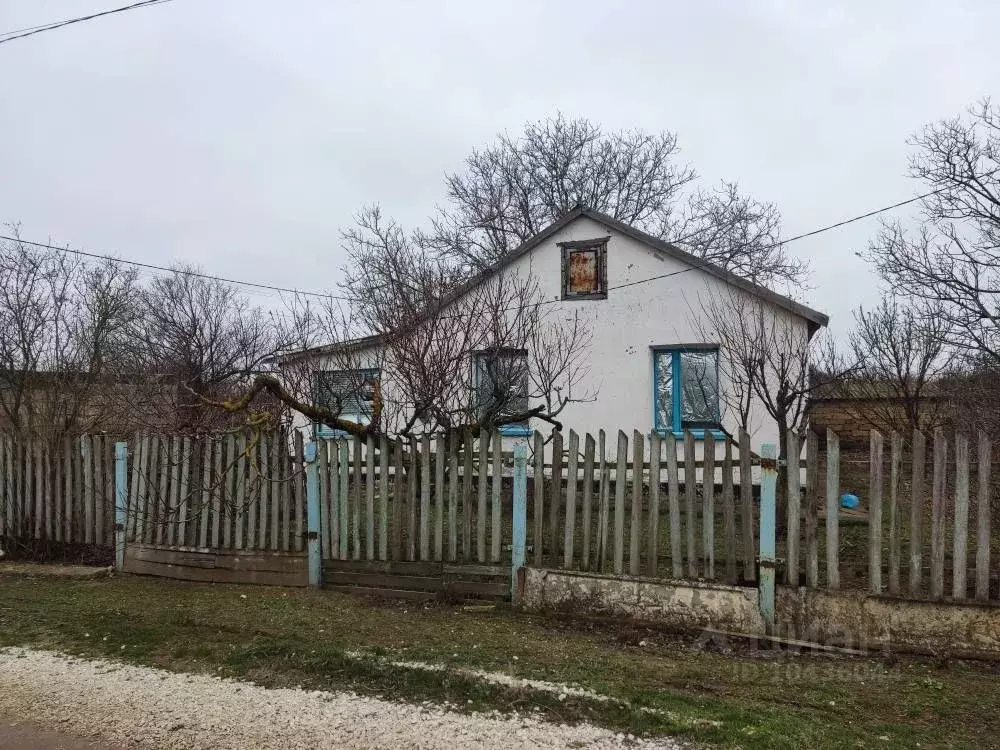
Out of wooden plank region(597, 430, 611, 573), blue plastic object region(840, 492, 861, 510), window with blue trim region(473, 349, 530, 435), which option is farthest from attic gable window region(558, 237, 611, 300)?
wooden plank region(597, 430, 611, 573)

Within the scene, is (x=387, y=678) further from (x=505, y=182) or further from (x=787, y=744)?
(x=505, y=182)

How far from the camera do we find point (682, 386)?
13.3 meters

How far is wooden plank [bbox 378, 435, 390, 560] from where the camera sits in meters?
6.83

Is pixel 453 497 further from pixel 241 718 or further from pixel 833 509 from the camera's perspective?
pixel 833 509

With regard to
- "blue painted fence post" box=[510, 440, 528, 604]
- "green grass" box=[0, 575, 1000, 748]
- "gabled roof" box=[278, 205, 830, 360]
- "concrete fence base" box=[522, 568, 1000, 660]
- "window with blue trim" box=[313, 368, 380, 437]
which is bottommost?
"green grass" box=[0, 575, 1000, 748]

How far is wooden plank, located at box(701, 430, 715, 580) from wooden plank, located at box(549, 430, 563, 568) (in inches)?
48.6

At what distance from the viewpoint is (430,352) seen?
26.1 feet

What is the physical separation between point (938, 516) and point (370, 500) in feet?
15.1

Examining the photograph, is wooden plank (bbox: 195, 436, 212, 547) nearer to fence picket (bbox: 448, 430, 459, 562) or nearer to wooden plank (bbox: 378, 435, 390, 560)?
wooden plank (bbox: 378, 435, 390, 560)

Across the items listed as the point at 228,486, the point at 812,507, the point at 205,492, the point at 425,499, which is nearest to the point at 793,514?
the point at 812,507

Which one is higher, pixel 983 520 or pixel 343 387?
pixel 343 387

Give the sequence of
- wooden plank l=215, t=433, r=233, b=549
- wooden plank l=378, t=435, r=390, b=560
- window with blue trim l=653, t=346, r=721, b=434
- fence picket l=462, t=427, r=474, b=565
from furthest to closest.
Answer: window with blue trim l=653, t=346, r=721, b=434
wooden plank l=215, t=433, r=233, b=549
wooden plank l=378, t=435, r=390, b=560
fence picket l=462, t=427, r=474, b=565

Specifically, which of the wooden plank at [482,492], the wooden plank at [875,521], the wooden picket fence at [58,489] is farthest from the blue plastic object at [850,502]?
the wooden picket fence at [58,489]

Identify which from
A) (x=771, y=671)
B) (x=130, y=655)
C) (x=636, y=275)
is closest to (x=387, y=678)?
(x=130, y=655)
